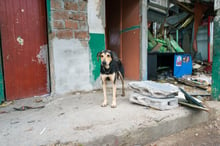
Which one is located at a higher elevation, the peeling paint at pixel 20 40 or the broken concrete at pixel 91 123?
the peeling paint at pixel 20 40

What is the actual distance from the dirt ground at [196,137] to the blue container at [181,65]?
2944 mm

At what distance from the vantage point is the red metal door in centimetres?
259

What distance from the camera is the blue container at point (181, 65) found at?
4996 mm

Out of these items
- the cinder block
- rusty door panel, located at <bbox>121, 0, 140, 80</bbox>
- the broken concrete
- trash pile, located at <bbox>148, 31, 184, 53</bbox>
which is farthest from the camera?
trash pile, located at <bbox>148, 31, 184, 53</bbox>

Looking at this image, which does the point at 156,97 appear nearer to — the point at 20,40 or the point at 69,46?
the point at 69,46

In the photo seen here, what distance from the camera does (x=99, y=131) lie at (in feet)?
5.30

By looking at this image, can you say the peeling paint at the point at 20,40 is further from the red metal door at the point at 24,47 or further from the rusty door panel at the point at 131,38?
the rusty door panel at the point at 131,38

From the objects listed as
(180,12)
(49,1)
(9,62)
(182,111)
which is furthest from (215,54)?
(180,12)

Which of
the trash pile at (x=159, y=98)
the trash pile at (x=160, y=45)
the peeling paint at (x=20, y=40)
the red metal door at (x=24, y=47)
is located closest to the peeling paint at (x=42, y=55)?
the red metal door at (x=24, y=47)

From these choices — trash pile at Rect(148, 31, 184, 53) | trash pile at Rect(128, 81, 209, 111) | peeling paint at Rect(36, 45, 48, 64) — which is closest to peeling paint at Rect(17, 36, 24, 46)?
peeling paint at Rect(36, 45, 48, 64)

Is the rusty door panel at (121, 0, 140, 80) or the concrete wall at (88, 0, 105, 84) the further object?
the rusty door panel at (121, 0, 140, 80)

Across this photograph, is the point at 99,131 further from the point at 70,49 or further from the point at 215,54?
the point at 215,54

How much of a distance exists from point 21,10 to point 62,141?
245cm

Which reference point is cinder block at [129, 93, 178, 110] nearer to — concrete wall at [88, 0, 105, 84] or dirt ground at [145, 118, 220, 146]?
dirt ground at [145, 118, 220, 146]
